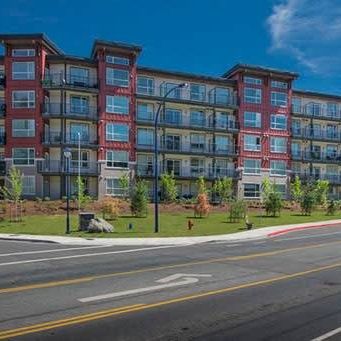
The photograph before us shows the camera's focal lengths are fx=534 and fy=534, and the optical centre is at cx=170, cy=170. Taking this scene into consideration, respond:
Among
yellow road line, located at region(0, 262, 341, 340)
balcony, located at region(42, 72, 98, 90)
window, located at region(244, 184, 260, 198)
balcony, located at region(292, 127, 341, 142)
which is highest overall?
balcony, located at region(42, 72, 98, 90)

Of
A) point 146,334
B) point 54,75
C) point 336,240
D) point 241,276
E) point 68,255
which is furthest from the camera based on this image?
point 54,75

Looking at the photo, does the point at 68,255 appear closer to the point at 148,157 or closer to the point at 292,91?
the point at 148,157

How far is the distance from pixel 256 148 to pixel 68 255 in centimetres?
5239

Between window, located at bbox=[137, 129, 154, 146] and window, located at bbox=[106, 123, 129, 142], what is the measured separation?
203cm

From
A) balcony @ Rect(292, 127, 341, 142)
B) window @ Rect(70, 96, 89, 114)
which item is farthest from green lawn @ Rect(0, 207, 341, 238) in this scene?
balcony @ Rect(292, 127, 341, 142)

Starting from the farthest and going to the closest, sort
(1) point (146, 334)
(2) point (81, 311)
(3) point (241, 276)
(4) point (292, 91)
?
(4) point (292, 91), (3) point (241, 276), (2) point (81, 311), (1) point (146, 334)

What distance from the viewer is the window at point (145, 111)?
62375 mm

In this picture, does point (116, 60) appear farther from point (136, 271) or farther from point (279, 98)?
point (136, 271)

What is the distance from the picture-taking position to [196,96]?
218ft

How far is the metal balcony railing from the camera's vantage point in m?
57.0

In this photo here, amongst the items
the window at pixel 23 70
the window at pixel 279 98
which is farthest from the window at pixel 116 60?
the window at pixel 279 98

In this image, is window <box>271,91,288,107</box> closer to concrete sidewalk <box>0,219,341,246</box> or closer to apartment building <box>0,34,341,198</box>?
apartment building <box>0,34,341,198</box>

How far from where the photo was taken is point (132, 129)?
61312mm

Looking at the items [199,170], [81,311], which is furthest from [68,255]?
[199,170]
